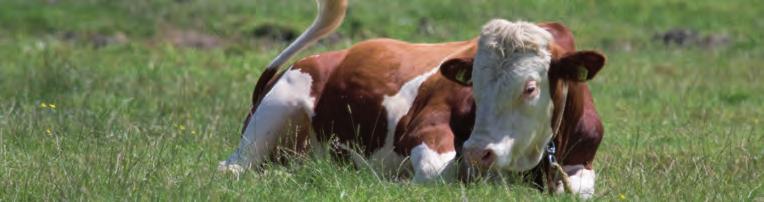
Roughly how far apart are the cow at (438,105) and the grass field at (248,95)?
0.22m

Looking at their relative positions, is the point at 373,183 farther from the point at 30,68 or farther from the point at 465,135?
the point at 30,68

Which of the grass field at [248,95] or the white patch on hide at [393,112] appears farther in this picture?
the white patch on hide at [393,112]

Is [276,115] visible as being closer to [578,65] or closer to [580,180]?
[580,180]

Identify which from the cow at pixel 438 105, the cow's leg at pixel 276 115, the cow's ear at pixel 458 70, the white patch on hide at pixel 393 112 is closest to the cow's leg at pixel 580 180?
the cow at pixel 438 105

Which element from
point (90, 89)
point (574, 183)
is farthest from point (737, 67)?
point (574, 183)

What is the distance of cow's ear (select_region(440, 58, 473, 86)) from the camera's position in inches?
289

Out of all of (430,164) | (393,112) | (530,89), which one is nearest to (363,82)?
(393,112)

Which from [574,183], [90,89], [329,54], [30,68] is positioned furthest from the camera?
[30,68]

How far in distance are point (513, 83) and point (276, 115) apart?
2.15 meters

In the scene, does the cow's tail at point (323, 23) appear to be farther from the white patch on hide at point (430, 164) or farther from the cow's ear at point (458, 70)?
the cow's ear at point (458, 70)

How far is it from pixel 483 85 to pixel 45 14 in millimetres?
13747

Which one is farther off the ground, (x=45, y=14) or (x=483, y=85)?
(x=483, y=85)

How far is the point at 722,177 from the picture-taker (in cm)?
781

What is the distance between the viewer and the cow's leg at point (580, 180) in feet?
24.6
